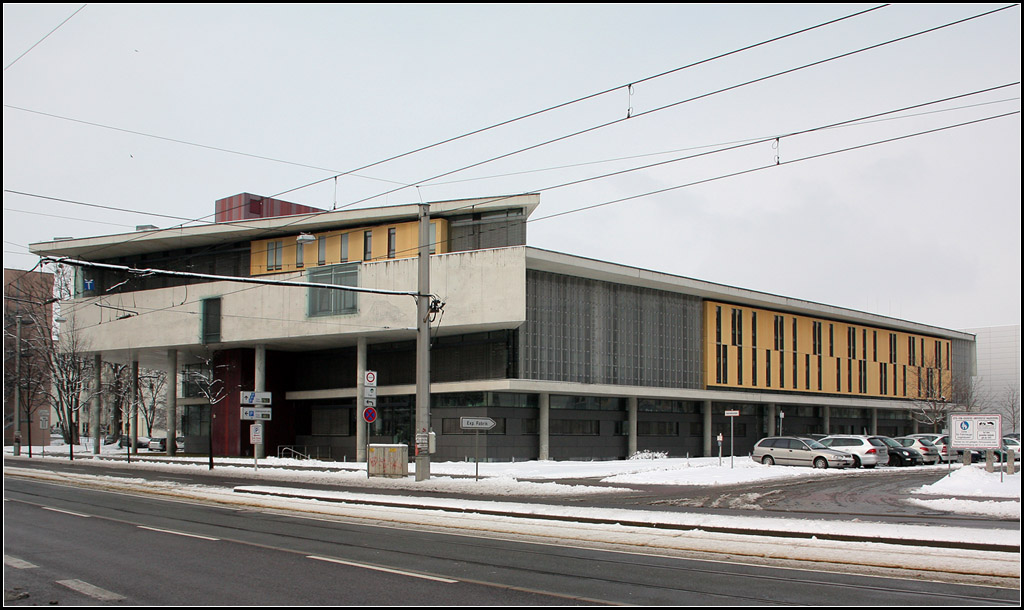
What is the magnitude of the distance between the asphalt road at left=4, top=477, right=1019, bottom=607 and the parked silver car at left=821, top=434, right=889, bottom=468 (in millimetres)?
28728

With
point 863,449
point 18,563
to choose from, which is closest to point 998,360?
point 863,449

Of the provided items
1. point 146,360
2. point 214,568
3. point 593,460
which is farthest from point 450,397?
point 214,568

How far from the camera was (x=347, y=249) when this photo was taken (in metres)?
49.6

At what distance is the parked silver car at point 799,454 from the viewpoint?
3794 cm

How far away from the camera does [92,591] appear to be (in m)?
9.96

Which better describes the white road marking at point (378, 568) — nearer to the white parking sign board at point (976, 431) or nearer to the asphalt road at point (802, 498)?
the asphalt road at point (802, 498)

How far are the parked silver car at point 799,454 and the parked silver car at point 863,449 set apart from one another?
91 cm

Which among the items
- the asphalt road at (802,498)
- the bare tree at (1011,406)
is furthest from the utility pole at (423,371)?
the bare tree at (1011,406)

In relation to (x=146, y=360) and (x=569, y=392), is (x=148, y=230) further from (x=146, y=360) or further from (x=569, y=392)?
(x=569, y=392)

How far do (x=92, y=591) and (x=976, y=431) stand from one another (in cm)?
2306

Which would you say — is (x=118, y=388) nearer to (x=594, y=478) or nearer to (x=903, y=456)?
(x=594, y=478)

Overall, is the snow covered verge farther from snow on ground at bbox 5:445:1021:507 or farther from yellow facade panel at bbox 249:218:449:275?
yellow facade panel at bbox 249:218:449:275

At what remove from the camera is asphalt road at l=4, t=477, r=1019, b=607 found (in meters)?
9.50

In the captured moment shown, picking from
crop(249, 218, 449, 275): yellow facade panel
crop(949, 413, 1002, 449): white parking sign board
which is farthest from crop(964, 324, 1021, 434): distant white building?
crop(949, 413, 1002, 449): white parking sign board
